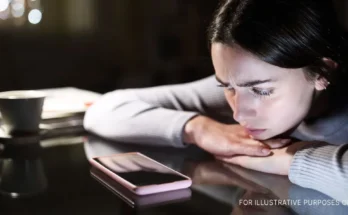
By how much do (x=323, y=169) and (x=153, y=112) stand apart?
357mm

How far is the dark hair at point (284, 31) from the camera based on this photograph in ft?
2.16

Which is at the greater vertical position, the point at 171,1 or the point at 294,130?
the point at 171,1

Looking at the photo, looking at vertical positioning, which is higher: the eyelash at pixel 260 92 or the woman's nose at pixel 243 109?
the eyelash at pixel 260 92

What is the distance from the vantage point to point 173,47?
1329 mm

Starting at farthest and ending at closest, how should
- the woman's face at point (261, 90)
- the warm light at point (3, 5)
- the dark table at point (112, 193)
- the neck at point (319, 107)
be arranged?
the warm light at point (3, 5), the neck at point (319, 107), the woman's face at point (261, 90), the dark table at point (112, 193)

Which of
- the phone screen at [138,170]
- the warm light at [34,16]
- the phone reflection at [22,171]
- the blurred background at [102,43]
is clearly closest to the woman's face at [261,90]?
the phone screen at [138,170]

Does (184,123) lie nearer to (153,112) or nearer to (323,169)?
(153,112)

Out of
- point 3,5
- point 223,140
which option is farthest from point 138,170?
point 3,5

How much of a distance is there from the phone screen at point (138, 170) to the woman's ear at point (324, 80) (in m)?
0.26

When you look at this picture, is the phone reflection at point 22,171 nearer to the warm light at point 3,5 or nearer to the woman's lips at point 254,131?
the woman's lips at point 254,131

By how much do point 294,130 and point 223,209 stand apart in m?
0.31

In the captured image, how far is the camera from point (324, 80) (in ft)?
2.43

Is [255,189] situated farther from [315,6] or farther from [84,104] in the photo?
[84,104]

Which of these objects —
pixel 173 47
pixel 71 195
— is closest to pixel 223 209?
pixel 71 195
